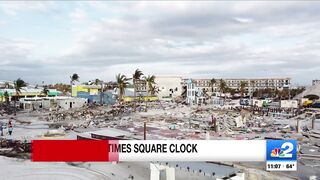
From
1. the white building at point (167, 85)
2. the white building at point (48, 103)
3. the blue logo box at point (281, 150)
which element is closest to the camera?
the blue logo box at point (281, 150)

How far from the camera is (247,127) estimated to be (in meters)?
48.4

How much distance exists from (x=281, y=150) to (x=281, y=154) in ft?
0.54

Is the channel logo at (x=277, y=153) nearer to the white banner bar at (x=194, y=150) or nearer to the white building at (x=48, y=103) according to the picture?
the white banner bar at (x=194, y=150)

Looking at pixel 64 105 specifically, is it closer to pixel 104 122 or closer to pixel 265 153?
pixel 104 122

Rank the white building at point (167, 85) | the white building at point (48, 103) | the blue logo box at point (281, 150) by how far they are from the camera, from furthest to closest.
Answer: the white building at point (167, 85), the white building at point (48, 103), the blue logo box at point (281, 150)

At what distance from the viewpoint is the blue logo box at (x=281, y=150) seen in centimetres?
1187

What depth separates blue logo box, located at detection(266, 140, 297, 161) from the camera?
38.9ft

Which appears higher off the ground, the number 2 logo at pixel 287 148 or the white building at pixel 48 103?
the number 2 logo at pixel 287 148

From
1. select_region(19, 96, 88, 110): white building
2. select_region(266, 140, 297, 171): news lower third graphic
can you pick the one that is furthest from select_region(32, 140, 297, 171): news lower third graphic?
select_region(19, 96, 88, 110): white building

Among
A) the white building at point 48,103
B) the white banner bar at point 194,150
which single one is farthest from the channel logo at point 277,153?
the white building at point 48,103

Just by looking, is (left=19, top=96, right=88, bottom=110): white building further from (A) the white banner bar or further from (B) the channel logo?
(B) the channel logo

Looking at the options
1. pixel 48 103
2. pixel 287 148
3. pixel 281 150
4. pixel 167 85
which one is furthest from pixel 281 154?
pixel 167 85

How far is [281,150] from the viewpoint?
11930 mm

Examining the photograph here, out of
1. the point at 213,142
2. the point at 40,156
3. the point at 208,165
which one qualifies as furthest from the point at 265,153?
the point at 208,165
